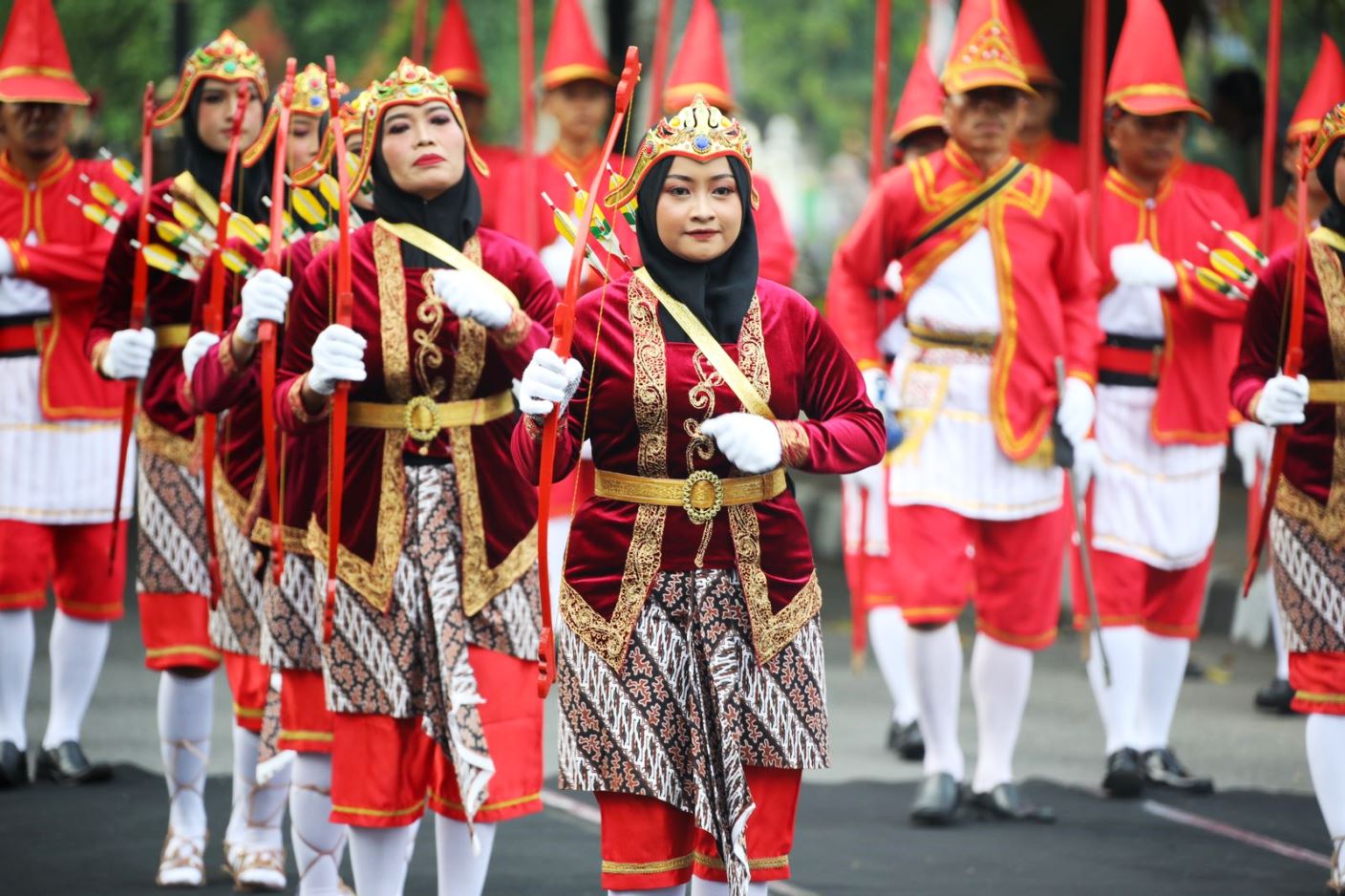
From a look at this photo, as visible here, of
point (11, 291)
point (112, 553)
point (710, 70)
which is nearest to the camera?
point (112, 553)

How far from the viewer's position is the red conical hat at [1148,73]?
26.3 ft

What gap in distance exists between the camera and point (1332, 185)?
6457 millimetres

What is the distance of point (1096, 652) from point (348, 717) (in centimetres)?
354

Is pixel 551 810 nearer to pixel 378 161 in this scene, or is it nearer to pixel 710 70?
pixel 378 161

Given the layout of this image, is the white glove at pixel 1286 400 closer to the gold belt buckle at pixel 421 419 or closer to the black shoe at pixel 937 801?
the black shoe at pixel 937 801

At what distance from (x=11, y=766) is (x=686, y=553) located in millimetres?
3929

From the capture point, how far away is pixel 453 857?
18.2 feet

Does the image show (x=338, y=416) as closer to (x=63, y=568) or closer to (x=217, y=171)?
(x=217, y=171)

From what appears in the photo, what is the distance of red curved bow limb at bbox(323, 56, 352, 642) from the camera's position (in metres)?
5.22

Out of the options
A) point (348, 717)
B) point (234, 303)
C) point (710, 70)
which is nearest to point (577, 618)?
point (348, 717)

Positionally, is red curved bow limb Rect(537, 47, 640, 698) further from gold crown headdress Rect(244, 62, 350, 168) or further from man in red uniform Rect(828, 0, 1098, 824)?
man in red uniform Rect(828, 0, 1098, 824)

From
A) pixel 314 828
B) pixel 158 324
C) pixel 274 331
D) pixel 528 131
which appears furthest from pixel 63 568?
pixel 274 331

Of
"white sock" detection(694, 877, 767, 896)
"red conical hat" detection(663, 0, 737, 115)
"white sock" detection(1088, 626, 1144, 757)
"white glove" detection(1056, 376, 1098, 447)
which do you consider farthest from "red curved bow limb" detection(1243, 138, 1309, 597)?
"red conical hat" detection(663, 0, 737, 115)

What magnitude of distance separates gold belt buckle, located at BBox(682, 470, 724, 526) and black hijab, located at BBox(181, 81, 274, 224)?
2192 mm
